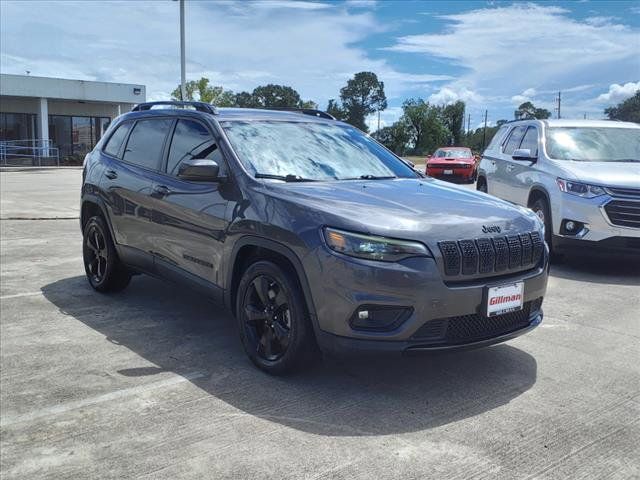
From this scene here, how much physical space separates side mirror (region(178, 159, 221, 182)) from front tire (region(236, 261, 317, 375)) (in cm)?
71

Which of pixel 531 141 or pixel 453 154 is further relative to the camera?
pixel 453 154

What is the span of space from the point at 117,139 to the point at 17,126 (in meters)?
33.2

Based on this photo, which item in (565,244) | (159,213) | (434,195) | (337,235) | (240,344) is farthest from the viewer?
(565,244)

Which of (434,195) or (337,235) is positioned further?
(434,195)

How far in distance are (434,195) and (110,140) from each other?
11.7ft

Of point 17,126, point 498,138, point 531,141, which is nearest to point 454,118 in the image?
point 17,126

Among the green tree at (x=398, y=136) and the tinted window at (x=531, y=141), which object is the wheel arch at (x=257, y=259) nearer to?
the tinted window at (x=531, y=141)

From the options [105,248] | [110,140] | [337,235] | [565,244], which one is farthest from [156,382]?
[565,244]

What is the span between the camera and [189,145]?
4.98m

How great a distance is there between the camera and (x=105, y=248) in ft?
19.9

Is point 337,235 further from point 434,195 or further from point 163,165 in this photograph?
point 163,165

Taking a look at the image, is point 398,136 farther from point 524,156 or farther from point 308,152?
point 308,152

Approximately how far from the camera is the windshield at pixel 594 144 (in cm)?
802

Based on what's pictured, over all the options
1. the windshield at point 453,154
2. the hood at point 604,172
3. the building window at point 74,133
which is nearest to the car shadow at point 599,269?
the hood at point 604,172
